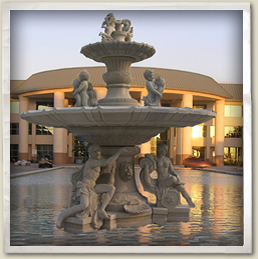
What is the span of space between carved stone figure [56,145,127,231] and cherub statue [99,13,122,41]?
1898 mm

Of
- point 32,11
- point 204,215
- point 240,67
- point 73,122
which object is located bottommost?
point 204,215

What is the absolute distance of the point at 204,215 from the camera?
23.7 feet

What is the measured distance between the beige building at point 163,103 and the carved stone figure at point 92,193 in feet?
63.9

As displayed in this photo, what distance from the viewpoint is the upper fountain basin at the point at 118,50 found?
5805 millimetres

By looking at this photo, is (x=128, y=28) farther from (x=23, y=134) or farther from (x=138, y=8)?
(x=23, y=134)

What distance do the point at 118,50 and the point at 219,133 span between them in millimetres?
24531

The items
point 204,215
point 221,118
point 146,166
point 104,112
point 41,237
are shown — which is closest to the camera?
point 104,112

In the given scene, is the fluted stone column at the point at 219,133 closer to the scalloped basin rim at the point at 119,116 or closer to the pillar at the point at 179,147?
the pillar at the point at 179,147

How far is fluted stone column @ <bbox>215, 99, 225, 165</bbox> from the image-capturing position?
93.2 ft

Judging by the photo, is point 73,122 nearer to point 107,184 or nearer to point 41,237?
point 107,184

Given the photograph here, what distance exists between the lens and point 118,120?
17.2ft

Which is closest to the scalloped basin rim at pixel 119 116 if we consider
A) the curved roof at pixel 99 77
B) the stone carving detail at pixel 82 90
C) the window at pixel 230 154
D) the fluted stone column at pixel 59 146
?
the stone carving detail at pixel 82 90

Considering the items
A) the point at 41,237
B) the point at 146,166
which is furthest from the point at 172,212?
the point at 41,237

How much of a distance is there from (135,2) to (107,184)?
9.68 ft
